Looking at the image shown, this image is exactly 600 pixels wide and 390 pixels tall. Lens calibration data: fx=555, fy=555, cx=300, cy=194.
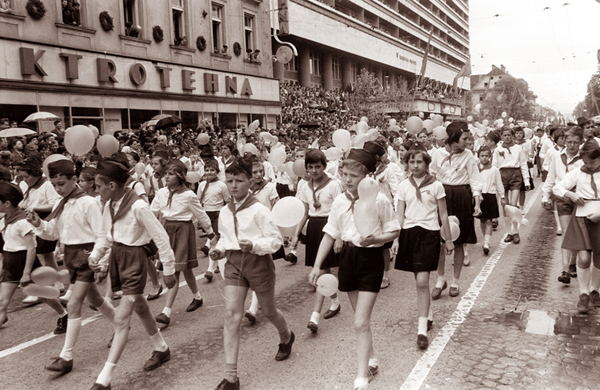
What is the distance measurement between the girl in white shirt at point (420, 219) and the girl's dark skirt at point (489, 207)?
12.5ft

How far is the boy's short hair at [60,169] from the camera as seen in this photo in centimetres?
505

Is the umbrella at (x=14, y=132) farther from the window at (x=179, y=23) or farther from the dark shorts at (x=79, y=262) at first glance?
the window at (x=179, y=23)

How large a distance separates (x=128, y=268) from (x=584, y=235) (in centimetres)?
470

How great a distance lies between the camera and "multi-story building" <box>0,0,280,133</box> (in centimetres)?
1575

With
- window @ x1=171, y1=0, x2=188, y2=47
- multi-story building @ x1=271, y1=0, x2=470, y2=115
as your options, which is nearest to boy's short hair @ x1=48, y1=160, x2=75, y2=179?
window @ x1=171, y1=0, x2=188, y2=47

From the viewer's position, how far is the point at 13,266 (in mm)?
5617

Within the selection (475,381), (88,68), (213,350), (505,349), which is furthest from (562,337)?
(88,68)

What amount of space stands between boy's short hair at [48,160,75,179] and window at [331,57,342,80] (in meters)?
39.7

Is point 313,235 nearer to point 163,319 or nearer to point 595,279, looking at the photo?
point 163,319

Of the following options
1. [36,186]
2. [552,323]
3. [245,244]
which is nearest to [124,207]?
[245,244]

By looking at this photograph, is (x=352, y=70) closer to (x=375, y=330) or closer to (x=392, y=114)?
(x=392, y=114)

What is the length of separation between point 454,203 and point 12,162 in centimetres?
780

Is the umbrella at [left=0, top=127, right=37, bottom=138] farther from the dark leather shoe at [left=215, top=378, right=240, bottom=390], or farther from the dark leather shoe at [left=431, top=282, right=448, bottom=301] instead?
the dark leather shoe at [left=215, top=378, right=240, bottom=390]

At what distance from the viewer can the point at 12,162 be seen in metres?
10.1
